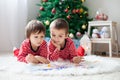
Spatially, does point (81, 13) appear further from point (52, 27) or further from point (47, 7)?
point (52, 27)

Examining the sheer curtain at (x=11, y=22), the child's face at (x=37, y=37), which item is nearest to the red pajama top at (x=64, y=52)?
the child's face at (x=37, y=37)

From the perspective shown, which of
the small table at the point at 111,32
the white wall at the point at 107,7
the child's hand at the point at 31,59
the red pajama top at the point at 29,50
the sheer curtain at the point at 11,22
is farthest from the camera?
the white wall at the point at 107,7

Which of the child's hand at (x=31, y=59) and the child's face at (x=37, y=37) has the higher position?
the child's face at (x=37, y=37)

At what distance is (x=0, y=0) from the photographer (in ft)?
8.71

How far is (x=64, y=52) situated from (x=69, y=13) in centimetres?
119

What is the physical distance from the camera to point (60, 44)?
1.59 metres

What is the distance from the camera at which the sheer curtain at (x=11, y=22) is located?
8.91 feet

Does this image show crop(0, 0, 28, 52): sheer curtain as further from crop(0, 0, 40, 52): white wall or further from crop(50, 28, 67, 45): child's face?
crop(50, 28, 67, 45): child's face

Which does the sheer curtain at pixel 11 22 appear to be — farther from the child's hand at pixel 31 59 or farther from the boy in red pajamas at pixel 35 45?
the child's hand at pixel 31 59

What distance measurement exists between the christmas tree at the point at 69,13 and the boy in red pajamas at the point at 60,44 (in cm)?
108

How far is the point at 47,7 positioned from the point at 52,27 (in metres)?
1.39

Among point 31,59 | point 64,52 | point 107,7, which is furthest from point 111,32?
point 31,59

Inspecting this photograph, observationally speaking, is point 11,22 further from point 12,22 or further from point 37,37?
point 37,37

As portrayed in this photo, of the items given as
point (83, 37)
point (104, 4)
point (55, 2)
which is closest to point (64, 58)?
point (83, 37)
